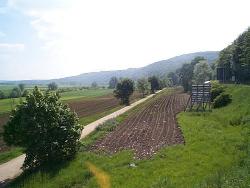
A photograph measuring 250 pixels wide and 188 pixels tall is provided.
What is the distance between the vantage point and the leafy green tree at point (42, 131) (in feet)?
93.6

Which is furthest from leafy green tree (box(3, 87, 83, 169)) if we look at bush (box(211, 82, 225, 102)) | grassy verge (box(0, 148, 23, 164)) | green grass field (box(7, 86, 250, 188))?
bush (box(211, 82, 225, 102))

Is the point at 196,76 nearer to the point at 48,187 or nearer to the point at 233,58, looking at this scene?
the point at 233,58

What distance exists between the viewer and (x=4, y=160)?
3559cm

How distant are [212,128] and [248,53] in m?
39.8

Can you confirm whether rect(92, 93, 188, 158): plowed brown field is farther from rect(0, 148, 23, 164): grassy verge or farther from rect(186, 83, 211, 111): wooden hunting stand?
rect(186, 83, 211, 111): wooden hunting stand

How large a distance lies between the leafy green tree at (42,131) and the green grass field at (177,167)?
145 centimetres

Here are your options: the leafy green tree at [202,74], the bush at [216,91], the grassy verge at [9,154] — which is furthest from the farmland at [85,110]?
the leafy green tree at [202,74]

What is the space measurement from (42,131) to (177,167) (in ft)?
37.7

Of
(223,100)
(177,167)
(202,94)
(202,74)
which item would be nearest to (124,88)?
(202,94)

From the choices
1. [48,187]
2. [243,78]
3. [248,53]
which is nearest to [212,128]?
[48,187]

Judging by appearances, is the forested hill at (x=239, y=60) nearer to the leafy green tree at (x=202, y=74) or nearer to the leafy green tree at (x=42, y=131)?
the leafy green tree at (x=202, y=74)

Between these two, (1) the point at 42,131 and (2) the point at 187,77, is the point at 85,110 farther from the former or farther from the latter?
(2) the point at 187,77

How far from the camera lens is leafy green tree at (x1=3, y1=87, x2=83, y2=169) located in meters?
28.5

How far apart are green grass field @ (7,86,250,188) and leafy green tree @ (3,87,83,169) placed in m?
1.45
